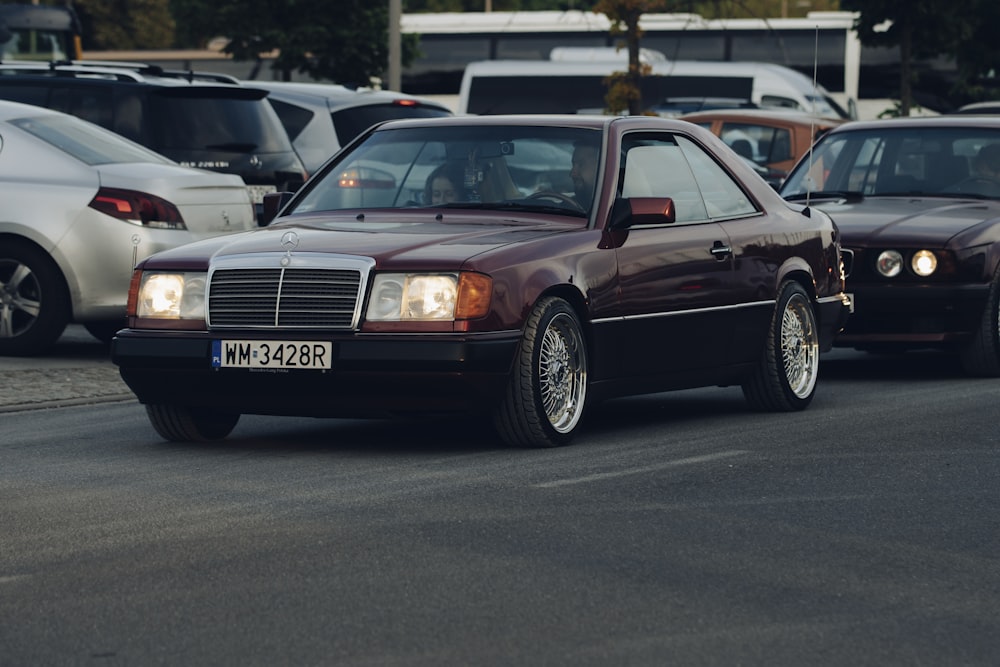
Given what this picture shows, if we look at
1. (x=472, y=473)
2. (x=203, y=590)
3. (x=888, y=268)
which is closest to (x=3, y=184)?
(x=888, y=268)

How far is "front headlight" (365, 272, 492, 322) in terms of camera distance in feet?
27.3

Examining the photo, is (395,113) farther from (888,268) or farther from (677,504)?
(677,504)

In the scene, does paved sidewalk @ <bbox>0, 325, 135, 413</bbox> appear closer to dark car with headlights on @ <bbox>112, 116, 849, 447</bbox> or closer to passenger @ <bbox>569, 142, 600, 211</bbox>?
dark car with headlights on @ <bbox>112, 116, 849, 447</bbox>

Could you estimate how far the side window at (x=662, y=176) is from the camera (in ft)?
32.3

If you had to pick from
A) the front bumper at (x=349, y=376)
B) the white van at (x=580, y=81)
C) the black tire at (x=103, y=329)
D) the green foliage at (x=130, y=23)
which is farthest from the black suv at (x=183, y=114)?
the green foliage at (x=130, y=23)

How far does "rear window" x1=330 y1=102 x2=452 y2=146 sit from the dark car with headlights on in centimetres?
951

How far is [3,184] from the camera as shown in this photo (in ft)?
44.3

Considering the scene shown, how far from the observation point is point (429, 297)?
8.34 meters

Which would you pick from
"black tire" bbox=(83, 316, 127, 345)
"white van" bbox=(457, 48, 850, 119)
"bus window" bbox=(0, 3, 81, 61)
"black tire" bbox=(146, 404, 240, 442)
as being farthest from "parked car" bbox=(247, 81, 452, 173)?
"bus window" bbox=(0, 3, 81, 61)

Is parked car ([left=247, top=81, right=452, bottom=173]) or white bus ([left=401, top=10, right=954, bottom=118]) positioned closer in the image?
parked car ([left=247, top=81, right=452, bottom=173])

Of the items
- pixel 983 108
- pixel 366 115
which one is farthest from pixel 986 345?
pixel 983 108

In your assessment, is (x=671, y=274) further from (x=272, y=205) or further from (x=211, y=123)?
(x=211, y=123)

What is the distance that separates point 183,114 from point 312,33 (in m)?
26.0

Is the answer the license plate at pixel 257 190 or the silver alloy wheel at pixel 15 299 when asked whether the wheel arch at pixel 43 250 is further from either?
the license plate at pixel 257 190
